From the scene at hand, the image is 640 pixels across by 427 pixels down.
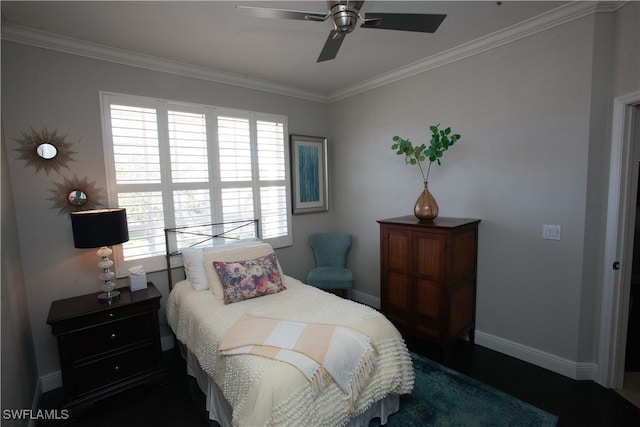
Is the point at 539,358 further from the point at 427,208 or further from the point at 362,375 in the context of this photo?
the point at 362,375

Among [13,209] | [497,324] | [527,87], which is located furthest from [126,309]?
[527,87]

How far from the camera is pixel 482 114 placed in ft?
9.26

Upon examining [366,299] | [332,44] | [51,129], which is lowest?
[366,299]

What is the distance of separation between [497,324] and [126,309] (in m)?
3.19

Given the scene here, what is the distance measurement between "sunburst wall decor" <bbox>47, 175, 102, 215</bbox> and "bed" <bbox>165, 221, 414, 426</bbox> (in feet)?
2.25

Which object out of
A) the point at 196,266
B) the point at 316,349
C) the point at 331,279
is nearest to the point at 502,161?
the point at 331,279

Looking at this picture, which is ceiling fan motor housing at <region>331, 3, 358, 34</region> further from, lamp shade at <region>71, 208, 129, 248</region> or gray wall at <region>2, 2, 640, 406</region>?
lamp shade at <region>71, 208, 129, 248</region>

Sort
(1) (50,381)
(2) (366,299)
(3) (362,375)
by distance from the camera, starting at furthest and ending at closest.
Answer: (2) (366,299), (1) (50,381), (3) (362,375)

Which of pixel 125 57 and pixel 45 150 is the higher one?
pixel 125 57

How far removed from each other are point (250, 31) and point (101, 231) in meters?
1.91

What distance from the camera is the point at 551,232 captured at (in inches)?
98.8

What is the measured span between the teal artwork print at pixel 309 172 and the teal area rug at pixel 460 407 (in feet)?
7.94

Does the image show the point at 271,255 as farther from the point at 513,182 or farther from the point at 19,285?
the point at 513,182

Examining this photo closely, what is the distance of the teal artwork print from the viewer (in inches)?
158
